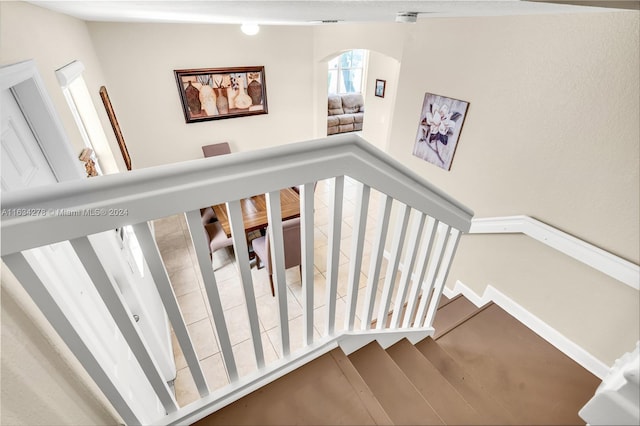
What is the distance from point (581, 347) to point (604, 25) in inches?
76.2

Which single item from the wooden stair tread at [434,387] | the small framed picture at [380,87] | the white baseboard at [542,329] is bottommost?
the white baseboard at [542,329]

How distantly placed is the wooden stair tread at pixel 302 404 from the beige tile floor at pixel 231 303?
1357 mm

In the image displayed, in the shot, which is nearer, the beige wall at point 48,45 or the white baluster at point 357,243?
the white baluster at point 357,243

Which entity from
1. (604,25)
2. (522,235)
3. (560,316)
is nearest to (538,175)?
(522,235)

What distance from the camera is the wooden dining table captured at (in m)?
3.05

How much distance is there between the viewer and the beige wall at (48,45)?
1.24 metres

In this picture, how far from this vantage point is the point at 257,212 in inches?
128

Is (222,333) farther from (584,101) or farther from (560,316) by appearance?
(560,316)

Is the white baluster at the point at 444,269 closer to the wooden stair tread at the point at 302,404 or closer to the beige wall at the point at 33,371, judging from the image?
the wooden stair tread at the point at 302,404

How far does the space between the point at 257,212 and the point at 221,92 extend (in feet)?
7.11

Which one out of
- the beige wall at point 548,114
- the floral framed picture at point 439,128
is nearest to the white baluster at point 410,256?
the beige wall at point 548,114

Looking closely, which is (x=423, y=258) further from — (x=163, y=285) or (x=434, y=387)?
(x=163, y=285)

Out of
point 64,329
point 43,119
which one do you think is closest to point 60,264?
point 64,329

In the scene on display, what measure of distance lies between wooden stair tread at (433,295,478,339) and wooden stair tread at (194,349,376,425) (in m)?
1.46
